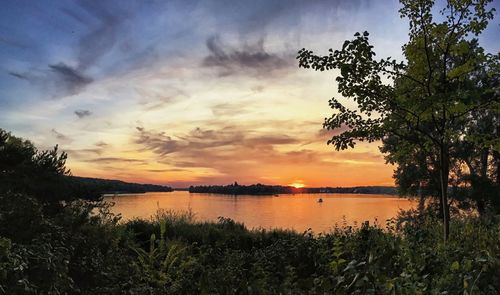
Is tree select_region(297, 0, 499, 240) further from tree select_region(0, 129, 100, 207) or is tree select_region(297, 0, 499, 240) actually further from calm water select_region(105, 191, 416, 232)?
tree select_region(0, 129, 100, 207)

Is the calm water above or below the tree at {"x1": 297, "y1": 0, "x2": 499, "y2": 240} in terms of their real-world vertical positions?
below

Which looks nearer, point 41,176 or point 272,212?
point 41,176

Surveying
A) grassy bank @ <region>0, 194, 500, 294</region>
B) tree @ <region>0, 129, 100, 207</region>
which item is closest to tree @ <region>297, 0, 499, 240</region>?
grassy bank @ <region>0, 194, 500, 294</region>

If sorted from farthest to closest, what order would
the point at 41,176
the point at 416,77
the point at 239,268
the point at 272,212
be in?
the point at 272,212
the point at 41,176
the point at 416,77
the point at 239,268

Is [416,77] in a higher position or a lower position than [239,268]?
higher

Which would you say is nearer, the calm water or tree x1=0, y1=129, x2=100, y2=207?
tree x1=0, y1=129, x2=100, y2=207

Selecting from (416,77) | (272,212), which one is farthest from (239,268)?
(272,212)

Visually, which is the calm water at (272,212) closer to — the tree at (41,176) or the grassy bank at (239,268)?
the tree at (41,176)

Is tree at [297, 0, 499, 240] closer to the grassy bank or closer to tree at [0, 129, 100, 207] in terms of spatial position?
the grassy bank

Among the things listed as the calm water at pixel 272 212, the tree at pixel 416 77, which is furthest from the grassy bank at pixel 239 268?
the calm water at pixel 272 212

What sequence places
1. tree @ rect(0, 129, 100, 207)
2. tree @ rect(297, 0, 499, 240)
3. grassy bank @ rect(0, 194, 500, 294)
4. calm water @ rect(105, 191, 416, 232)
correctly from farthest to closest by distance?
calm water @ rect(105, 191, 416, 232)
tree @ rect(0, 129, 100, 207)
tree @ rect(297, 0, 499, 240)
grassy bank @ rect(0, 194, 500, 294)

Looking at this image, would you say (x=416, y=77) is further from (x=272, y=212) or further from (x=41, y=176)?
(x=272, y=212)

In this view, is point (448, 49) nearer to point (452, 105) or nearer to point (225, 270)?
point (452, 105)

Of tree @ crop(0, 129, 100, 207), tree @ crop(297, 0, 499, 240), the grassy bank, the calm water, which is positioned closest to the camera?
the grassy bank
